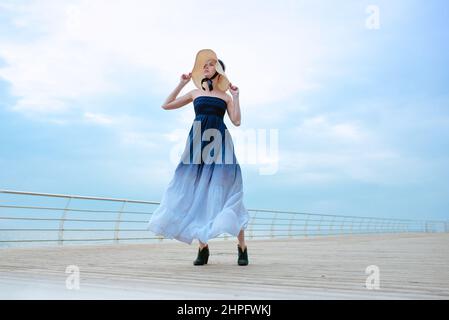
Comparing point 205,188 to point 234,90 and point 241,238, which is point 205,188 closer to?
point 241,238

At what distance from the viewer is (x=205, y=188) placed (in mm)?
3785

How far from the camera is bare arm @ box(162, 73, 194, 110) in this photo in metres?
4.15

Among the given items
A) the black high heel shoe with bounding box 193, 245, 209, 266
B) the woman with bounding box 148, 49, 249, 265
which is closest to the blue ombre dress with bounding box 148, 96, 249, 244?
the woman with bounding box 148, 49, 249, 265

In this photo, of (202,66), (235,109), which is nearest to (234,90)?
(235,109)

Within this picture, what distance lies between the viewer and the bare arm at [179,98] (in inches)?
163

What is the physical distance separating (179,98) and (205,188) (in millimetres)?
851

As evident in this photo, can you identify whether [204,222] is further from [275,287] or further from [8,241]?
[8,241]

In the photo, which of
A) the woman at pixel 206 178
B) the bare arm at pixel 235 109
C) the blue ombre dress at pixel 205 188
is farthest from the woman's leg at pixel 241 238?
the bare arm at pixel 235 109

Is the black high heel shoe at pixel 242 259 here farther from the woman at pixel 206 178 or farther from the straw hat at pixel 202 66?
the straw hat at pixel 202 66

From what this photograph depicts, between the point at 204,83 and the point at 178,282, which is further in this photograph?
the point at 204,83

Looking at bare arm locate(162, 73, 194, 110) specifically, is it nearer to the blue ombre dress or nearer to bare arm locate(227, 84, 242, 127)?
the blue ombre dress
